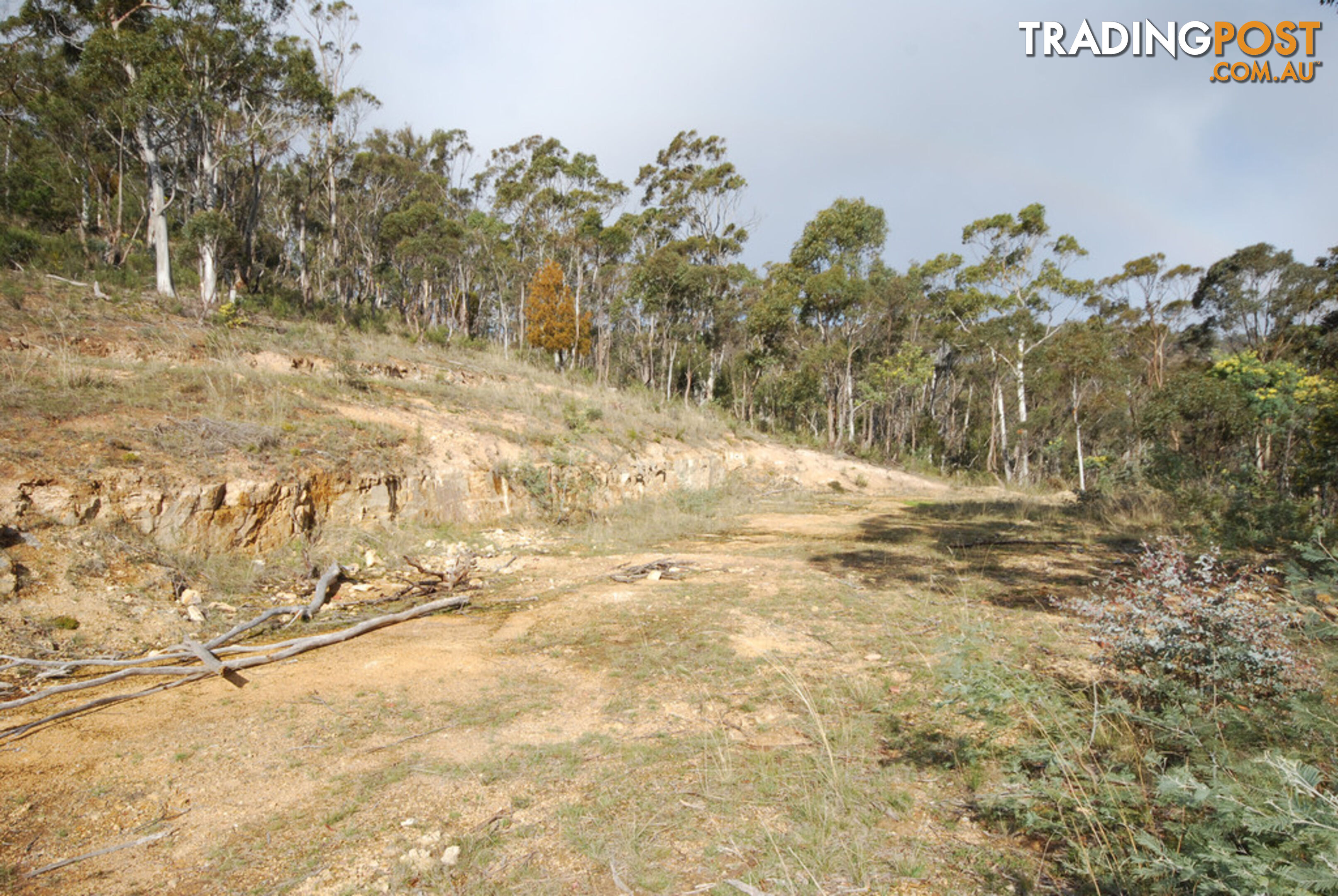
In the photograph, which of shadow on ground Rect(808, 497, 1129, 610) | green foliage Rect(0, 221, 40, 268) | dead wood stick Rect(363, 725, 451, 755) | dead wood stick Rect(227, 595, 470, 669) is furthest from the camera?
green foliage Rect(0, 221, 40, 268)

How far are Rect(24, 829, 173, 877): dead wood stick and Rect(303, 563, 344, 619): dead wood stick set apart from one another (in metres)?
3.21

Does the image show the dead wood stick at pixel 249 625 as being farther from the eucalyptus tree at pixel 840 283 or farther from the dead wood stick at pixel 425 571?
the eucalyptus tree at pixel 840 283

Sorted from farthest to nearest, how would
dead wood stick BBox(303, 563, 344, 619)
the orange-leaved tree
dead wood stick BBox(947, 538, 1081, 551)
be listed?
the orange-leaved tree
dead wood stick BBox(947, 538, 1081, 551)
dead wood stick BBox(303, 563, 344, 619)

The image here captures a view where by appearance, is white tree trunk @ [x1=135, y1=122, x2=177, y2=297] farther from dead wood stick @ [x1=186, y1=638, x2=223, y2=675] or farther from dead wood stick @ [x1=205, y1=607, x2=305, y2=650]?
dead wood stick @ [x1=186, y1=638, x2=223, y2=675]

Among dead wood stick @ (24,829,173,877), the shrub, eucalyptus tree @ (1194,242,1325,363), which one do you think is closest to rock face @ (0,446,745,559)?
dead wood stick @ (24,829,173,877)

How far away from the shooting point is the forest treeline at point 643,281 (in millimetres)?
14281

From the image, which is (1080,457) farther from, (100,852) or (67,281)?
(67,281)

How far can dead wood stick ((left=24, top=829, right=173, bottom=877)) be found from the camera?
2275 mm

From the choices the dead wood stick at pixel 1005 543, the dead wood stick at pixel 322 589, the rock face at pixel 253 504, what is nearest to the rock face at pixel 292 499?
the rock face at pixel 253 504

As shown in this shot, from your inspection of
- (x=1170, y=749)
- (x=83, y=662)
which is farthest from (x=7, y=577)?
(x=1170, y=749)

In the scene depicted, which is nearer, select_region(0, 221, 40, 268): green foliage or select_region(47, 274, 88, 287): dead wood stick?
select_region(47, 274, 88, 287): dead wood stick

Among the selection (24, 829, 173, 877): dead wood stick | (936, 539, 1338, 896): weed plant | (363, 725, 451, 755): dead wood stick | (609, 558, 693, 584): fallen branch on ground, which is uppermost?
(936, 539, 1338, 896): weed plant

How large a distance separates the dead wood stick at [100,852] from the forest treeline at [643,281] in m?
10.2

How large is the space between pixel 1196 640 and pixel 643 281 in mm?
27425
